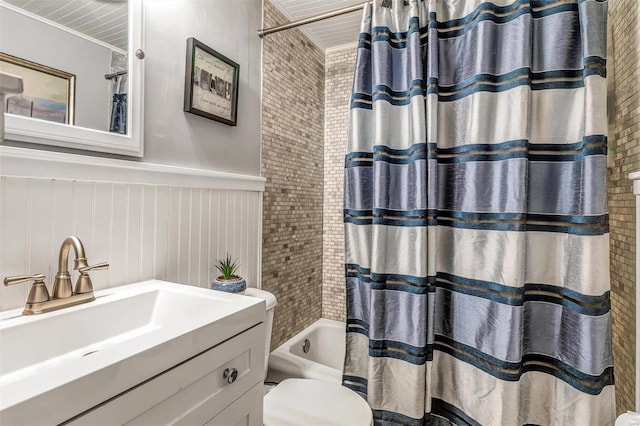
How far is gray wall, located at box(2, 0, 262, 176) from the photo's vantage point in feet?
3.87

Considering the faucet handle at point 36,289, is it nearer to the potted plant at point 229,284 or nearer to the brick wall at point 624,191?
the potted plant at point 229,284

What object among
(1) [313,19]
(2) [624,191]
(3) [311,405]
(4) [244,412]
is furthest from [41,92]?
(2) [624,191]

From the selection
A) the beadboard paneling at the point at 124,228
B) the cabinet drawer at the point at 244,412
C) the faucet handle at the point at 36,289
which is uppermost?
the beadboard paneling at the point at 124,228

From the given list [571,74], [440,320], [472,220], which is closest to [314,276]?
[440,320]

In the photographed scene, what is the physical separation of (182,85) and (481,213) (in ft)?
4.18

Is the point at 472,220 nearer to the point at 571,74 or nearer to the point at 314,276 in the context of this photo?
the point at 571,74

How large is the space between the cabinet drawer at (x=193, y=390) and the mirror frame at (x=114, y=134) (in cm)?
72

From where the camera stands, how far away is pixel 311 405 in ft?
4.10

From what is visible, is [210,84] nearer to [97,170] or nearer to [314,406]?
[97,170]

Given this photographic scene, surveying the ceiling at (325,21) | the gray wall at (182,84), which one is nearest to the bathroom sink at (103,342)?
the gray wall at (182,84)

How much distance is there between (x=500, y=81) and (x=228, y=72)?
3.76 feet

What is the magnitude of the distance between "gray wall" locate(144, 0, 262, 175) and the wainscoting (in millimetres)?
93

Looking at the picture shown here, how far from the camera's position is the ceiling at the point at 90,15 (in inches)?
35.2

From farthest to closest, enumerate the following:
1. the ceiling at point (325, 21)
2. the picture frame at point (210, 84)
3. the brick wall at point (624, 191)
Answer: the ceiling at point (325, 21)
the picture frame at point (210, 84)
the brick wall at point (624, 191)
